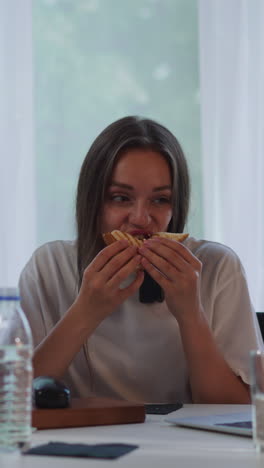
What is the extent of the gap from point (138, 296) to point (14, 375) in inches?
37.8

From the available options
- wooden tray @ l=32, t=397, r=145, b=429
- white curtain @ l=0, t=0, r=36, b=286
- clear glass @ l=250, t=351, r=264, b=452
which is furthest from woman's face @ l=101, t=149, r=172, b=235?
white curtain @ l=0, t=0, r=36, b=286

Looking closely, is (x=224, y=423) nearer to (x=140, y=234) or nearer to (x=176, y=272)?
(x=176, y=272)

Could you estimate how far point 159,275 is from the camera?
1772 mm

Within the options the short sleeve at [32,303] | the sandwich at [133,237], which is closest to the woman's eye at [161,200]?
the sandwich at [133,237]

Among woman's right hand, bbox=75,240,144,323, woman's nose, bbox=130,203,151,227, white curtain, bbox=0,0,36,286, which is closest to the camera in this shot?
woman's right hand, bbox=75,240,144,323

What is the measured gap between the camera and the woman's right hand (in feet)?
5.64

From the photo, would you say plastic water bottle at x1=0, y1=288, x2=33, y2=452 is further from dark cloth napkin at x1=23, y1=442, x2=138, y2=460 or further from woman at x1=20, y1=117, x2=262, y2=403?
woman at x1=20, y1=117, x2=262, y2=403

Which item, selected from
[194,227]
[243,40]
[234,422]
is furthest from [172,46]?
[234,422]

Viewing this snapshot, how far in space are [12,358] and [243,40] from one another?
2733mm

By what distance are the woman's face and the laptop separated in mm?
731

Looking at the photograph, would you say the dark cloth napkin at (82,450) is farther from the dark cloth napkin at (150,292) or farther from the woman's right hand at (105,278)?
the dark cloth napkin at (150,292)

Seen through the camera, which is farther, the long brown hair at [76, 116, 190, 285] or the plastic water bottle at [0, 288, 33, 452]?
the long brown hair at [76, 116, 190, 285]

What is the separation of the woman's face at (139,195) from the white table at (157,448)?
743mm

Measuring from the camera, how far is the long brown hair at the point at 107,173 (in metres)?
2.00
